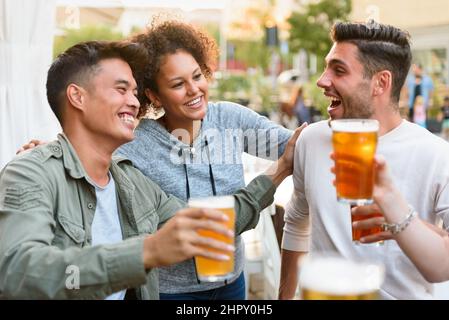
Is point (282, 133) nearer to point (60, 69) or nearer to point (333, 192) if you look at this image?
point (333, 192)

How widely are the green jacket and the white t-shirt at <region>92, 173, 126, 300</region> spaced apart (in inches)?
0.8

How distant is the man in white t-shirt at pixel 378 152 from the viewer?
181cm

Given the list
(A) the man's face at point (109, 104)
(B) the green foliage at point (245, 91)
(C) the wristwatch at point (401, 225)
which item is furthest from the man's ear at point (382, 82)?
(B) the green foliage at point (245, 91)

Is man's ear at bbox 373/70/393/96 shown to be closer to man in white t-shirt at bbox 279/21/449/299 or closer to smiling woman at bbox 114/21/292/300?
man in white t-shirt at bbox 279/21/449/299

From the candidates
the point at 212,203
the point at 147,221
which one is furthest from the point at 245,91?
the point at 212,203

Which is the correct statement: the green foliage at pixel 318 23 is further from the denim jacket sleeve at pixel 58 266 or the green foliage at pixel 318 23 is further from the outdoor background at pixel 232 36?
the denim jacket sleeve at pixel 58 266

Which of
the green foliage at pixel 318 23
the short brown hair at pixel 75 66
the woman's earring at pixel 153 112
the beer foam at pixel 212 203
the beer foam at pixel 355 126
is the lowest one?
the beer foam at pixel 212 203

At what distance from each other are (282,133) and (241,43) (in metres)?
22.9

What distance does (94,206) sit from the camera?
1.74 meters

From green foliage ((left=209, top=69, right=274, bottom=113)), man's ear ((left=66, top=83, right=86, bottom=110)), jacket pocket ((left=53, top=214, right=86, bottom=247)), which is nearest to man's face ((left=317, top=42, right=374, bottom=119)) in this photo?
man's ear ((left=66, top=83, right=86, bottom=110))

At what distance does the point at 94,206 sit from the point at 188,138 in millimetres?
688

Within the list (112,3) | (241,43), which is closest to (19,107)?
(112,3)

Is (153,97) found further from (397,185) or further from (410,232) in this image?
(410,232)

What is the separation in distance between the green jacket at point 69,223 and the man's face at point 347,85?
387 mm
